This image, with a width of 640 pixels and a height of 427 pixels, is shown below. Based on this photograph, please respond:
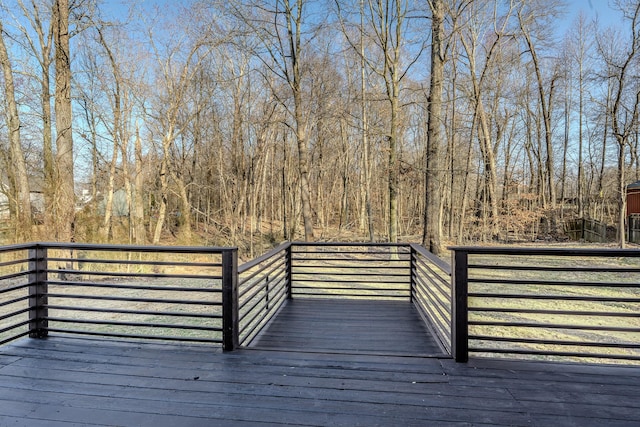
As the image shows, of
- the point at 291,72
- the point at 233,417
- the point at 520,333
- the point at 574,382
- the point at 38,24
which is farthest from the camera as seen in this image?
the point at 291,72

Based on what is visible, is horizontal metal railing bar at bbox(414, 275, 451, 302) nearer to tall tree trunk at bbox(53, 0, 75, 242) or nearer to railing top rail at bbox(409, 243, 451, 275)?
railing top rail at bbox(409, 243, 451, 275)

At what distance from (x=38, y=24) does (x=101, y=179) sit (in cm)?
576

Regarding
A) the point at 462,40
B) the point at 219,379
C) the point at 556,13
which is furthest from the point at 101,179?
the point at 556,13

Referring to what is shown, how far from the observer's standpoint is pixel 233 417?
1736mm

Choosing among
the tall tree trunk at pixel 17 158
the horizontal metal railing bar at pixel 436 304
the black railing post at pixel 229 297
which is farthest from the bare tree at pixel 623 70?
the tall tree trunk at pixel 17 158

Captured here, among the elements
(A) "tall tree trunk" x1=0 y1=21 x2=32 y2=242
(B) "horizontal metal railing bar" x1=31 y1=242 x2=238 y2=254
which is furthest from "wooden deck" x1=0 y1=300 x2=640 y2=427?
(A) "tall tree trunk" x1=0 y1=21 x2=32 y2=242

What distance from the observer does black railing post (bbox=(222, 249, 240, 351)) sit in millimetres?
2537

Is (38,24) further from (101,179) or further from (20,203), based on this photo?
(101,179)

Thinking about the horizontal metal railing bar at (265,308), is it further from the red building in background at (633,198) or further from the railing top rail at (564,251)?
the red building in background at (633,198)

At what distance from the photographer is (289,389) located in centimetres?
201

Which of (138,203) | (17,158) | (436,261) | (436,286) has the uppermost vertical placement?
(17,158)

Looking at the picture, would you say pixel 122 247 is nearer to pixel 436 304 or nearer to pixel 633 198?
pixel 436 304

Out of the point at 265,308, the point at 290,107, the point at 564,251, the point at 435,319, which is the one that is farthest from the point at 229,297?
the point at 290,107

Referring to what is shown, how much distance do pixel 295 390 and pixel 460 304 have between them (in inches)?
47.9
